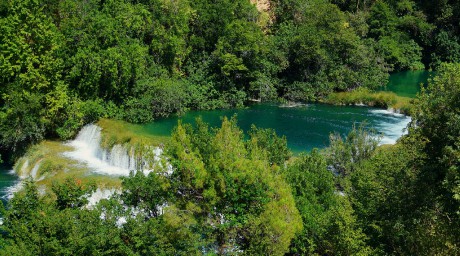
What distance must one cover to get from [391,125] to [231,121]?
75.9 feet

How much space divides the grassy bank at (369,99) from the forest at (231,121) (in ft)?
4.43

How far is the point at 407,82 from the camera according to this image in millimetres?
59406

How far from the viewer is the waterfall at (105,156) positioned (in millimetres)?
32500

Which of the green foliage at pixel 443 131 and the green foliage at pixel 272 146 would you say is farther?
the green foliage at pixel 272 146

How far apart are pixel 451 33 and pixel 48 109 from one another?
54.0 meters

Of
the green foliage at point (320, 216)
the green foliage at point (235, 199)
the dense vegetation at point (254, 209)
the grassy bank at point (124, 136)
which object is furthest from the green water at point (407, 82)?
the green foliage at point (235, 199)

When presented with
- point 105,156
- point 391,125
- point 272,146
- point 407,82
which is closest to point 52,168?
point 105,156

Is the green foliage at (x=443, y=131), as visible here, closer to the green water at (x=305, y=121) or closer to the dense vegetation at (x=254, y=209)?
the dense vegetation at (x=254, y=209)

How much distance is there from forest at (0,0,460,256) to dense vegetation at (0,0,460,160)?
0.49ft

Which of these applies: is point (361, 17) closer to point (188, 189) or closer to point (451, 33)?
point (451, 33)

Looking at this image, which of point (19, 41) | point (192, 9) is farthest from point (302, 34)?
point (19, 41)

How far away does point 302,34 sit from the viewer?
50.9 meters

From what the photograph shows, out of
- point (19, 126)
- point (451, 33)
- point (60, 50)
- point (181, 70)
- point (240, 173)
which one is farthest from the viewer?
point (451, 33)

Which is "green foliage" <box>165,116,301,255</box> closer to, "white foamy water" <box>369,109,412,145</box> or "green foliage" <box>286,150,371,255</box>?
"green foliage" <box>286,150,371,255</box>
